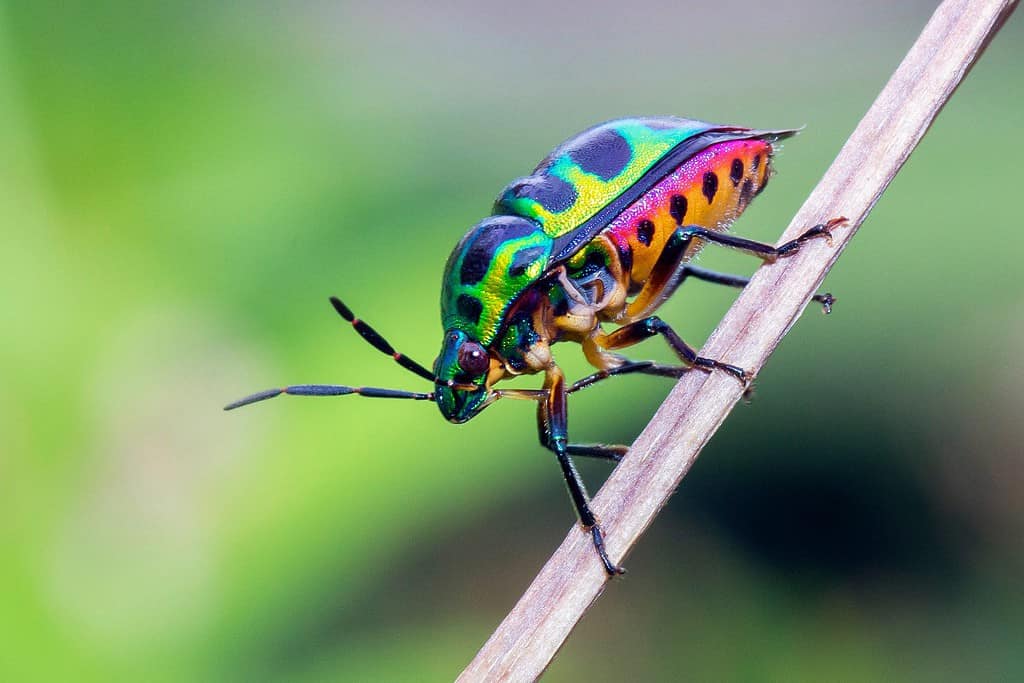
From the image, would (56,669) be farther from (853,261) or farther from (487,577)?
(853,261)

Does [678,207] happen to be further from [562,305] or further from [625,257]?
[562,305]

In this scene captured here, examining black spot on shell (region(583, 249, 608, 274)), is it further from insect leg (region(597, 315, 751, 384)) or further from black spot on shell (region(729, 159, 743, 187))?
black spot on shell (region(729, 159, 743, 187))

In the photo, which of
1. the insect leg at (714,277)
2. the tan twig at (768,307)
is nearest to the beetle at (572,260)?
the insect leg at (714,277)

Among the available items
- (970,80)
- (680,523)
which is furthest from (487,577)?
(970,80)

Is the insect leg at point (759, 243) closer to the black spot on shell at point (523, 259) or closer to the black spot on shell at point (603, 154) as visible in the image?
the black spot on shell at point (603, 154)

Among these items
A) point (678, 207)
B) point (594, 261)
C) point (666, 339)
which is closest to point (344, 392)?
point (594, 261)
